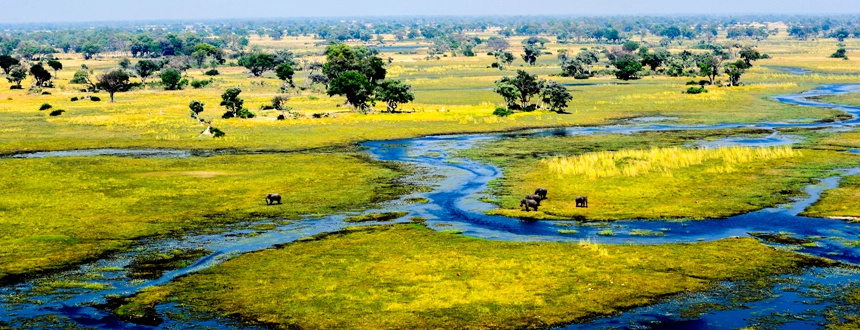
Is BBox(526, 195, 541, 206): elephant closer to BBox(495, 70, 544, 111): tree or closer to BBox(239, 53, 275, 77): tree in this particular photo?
BBox(495, 70, 544, 111): tree

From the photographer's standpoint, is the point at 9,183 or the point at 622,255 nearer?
the point at 622,255

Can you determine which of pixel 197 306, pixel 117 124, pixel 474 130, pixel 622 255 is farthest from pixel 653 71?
pixel 197 306

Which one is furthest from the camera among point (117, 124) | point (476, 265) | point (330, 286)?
point (117, 124)

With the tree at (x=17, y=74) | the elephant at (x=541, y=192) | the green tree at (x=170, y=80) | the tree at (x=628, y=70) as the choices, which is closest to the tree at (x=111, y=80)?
the green tree at (x=170, y=80)

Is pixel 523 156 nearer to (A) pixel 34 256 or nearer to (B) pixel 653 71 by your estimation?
(A) pixel 34 256

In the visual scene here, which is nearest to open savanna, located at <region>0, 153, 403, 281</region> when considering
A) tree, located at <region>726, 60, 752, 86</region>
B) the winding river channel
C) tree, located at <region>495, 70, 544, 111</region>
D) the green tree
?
the winding river channel

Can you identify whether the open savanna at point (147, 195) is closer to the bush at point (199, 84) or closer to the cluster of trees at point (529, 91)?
the cluster of trees at point (529, 91)
